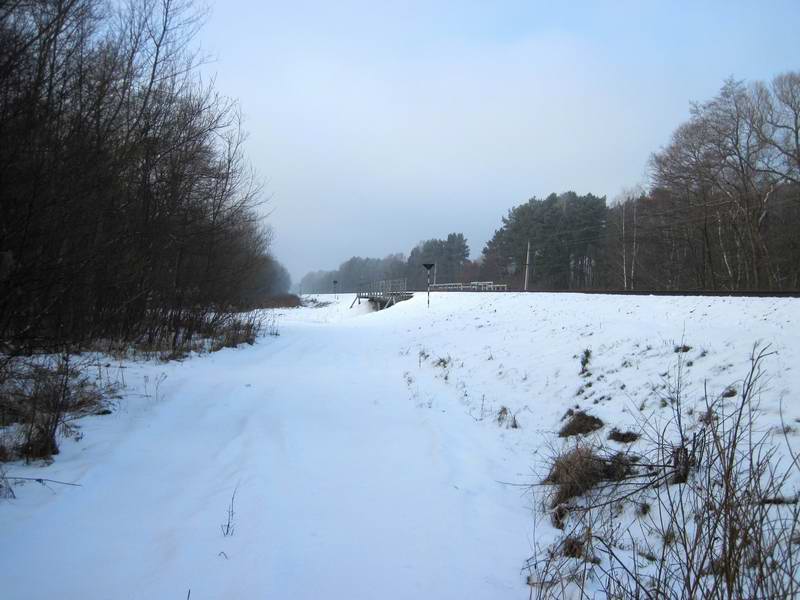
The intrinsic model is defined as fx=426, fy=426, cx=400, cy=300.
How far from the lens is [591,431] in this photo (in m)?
5.43

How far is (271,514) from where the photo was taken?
315 centimetres

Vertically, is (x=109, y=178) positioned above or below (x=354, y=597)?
above

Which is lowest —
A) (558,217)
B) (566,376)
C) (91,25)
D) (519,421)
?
(519,421)

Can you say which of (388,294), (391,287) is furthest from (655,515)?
(391,287)

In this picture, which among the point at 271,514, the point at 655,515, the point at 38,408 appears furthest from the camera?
the point at 38,408

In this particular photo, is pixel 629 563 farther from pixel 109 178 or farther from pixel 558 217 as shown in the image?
pixel 558 217

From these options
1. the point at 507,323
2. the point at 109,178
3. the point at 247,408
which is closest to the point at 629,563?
the point at 247,408

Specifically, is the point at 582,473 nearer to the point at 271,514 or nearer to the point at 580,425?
the point at 580,425

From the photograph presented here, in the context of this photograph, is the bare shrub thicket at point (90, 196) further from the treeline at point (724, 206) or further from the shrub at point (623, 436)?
the treeline at point (724, 206)

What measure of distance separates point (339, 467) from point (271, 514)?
44.4 inches

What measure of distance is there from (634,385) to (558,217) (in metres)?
49.7

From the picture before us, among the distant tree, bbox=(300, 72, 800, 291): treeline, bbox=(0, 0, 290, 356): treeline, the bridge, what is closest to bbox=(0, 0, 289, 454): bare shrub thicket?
bbox=(0, 0, 290, 356): treeline

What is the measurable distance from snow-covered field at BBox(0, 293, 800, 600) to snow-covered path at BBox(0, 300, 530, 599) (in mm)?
15

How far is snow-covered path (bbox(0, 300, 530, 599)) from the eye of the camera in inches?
96.0
